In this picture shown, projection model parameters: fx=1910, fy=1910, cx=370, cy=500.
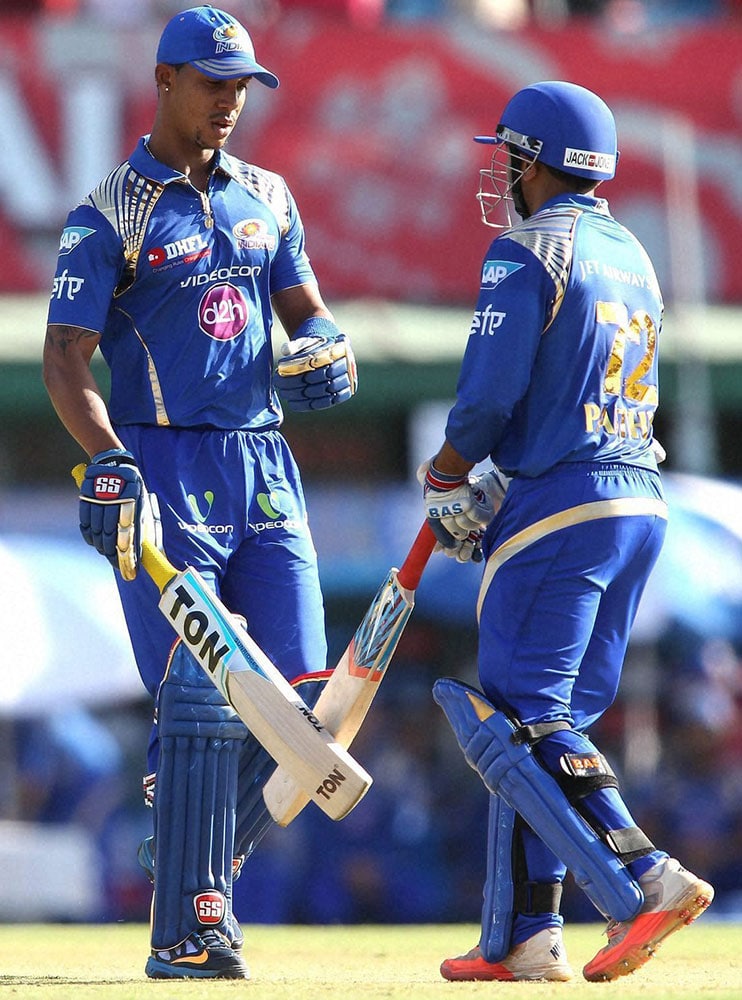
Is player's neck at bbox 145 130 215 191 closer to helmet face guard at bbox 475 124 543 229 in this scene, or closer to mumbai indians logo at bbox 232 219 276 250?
mumbai indians logo at bbox 232 219 276 250

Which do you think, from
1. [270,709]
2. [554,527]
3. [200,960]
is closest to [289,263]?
[554,527]

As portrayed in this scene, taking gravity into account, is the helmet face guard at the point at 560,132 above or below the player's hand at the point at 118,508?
above

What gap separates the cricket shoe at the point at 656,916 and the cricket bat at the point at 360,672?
33.2 inches

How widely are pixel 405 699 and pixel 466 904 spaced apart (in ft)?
6.51

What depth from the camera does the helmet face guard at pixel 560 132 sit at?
4.82 meters

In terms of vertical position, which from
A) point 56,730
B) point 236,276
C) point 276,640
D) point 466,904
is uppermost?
point 236,276

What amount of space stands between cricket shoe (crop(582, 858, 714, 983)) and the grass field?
0.22 ft

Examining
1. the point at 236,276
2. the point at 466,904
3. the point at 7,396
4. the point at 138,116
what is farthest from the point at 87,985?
the point at 138,116

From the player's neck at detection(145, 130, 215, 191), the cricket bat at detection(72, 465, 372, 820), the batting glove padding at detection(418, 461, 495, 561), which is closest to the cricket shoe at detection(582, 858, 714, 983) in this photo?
the cricket bat at detection(72, 465, 372, 820)

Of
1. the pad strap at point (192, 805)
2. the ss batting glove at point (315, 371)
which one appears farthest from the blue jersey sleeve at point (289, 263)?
the pad strap at point (192, 805)

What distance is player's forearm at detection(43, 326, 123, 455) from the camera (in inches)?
190

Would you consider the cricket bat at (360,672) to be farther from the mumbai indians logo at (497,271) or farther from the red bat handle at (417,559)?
the mumbai indians logo at (497,271)

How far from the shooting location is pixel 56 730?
1141cm

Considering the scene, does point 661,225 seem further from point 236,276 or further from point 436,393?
point 236,276
